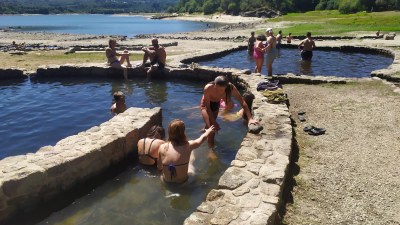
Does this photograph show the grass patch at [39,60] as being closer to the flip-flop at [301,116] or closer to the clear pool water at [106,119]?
the clear pool water at [106,119]

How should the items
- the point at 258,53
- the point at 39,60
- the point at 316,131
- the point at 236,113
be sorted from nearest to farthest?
1. the point at 316,131
2. the point at 236,113
3. the point at 258,53
4. the point at 39,60

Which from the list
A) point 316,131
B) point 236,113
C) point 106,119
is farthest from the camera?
point 106,119

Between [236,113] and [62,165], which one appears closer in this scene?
[62,165]

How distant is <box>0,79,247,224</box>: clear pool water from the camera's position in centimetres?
642

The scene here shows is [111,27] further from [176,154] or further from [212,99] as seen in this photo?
[176,154]

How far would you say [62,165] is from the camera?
266 inches

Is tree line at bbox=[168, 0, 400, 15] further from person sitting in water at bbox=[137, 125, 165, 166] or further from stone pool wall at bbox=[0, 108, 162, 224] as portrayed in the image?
stone pool wall at bbox=[0, 108, 162, 224]

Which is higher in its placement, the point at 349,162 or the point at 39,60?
the point at 39,60

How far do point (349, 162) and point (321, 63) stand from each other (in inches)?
581

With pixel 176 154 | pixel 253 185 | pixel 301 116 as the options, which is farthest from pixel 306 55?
pixel 253 185

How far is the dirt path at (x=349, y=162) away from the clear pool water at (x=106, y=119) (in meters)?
1.91

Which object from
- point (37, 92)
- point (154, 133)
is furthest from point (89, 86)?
point (154, 133)

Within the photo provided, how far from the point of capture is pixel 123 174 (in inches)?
311

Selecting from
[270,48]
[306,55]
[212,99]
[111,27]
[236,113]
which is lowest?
[236,113]
